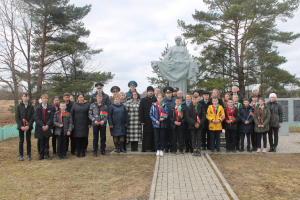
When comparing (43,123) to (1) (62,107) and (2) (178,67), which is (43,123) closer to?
(1) (62,107)

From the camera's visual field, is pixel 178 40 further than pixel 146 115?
Yes

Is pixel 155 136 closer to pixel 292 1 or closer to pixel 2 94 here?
pixel 2 94

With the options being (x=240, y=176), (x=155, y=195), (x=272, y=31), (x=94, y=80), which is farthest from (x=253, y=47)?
(x=155, y=195)

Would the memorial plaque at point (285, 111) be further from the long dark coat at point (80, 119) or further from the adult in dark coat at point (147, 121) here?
the long dark coat at point (80, 119)

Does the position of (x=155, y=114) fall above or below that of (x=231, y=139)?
above

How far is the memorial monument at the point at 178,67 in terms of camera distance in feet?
29.4

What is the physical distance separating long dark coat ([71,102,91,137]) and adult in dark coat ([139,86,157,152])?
1454 millimetres

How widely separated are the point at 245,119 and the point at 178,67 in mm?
3135

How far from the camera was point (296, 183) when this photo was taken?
4379 millimetres

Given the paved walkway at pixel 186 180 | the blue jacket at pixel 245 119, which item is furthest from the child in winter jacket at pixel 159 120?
the blue jacket at pixel 245 119

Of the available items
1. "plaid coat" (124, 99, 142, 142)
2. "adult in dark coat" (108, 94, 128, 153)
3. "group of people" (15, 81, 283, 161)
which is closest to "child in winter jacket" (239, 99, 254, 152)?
"group of people" (15, 81, 283, 161)

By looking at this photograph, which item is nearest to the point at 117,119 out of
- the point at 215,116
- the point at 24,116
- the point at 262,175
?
the point at 24,116

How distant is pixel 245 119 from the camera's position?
695 cm

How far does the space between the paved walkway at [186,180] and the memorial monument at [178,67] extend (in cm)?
368
